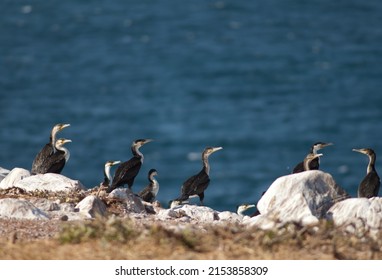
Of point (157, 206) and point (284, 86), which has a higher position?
point (284, 86)

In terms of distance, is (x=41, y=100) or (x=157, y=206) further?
(x=41, y=100)

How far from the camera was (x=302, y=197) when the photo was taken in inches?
622

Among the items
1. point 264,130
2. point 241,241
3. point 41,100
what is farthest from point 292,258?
point 41,100

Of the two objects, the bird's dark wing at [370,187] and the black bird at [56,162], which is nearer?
the bird's dark wing at [370,187]

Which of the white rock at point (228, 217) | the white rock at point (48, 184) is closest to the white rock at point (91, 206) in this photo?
the white rock at point (48, 184)

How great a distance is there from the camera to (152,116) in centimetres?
9588

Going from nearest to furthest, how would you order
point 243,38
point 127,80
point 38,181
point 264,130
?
point 38,181, point 264,130, point 127,80, point 243,38

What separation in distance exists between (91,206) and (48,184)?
2.20 metres

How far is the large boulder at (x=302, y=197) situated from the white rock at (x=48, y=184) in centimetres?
391

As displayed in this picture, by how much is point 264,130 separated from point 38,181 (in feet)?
225

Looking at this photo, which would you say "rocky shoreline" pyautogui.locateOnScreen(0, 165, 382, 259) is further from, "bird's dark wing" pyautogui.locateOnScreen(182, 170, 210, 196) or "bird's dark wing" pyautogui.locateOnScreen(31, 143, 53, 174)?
"bird's dark wing" pyautogui.locateOnScreen(182, 170, 210, 196)

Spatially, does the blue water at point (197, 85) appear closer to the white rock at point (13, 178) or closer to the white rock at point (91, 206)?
the white rock at point (13, 178)

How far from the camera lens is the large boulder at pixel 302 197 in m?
15.7

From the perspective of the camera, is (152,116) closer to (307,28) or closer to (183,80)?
(183,80)
